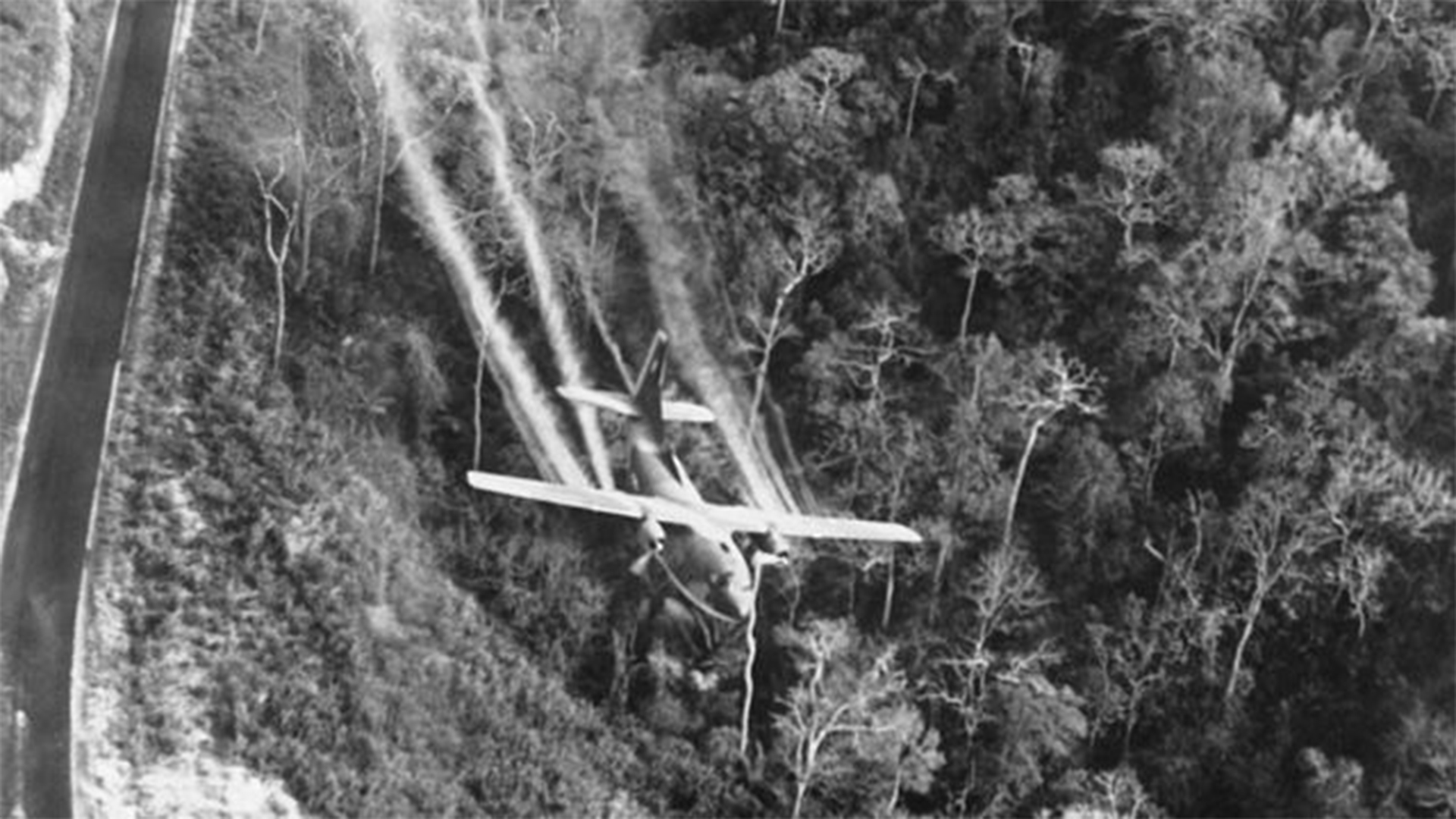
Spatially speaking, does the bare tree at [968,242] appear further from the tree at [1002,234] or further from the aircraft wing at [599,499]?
the aircraft wing at [599,499]

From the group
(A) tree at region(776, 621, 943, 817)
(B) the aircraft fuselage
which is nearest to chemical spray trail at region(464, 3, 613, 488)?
(B) the aircraft fuselage

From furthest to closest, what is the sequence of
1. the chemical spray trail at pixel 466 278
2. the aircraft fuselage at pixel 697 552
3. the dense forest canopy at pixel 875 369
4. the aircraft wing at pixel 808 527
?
1. the chemical spray trail at pixel 466 278
2. the dense forest canopy at pixel 875 369
3. the aircraft fuselage at pixel 697 552
4. the aircraft wing at pixel 808 527

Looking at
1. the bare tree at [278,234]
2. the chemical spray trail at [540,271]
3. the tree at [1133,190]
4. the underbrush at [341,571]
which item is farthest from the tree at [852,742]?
the bare tree at [278,234]

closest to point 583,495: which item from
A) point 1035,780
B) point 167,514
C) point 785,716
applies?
point 785,716

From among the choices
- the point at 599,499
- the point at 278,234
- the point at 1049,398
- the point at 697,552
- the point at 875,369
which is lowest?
the point at 697,552

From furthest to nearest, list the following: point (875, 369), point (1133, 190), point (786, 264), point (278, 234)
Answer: point (278, 234), point (786, 264), point (1133, 190), point (875, 369)

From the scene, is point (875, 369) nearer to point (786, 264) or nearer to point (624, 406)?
point (786, 264)

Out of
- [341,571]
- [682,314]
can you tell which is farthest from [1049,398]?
[341,571]
